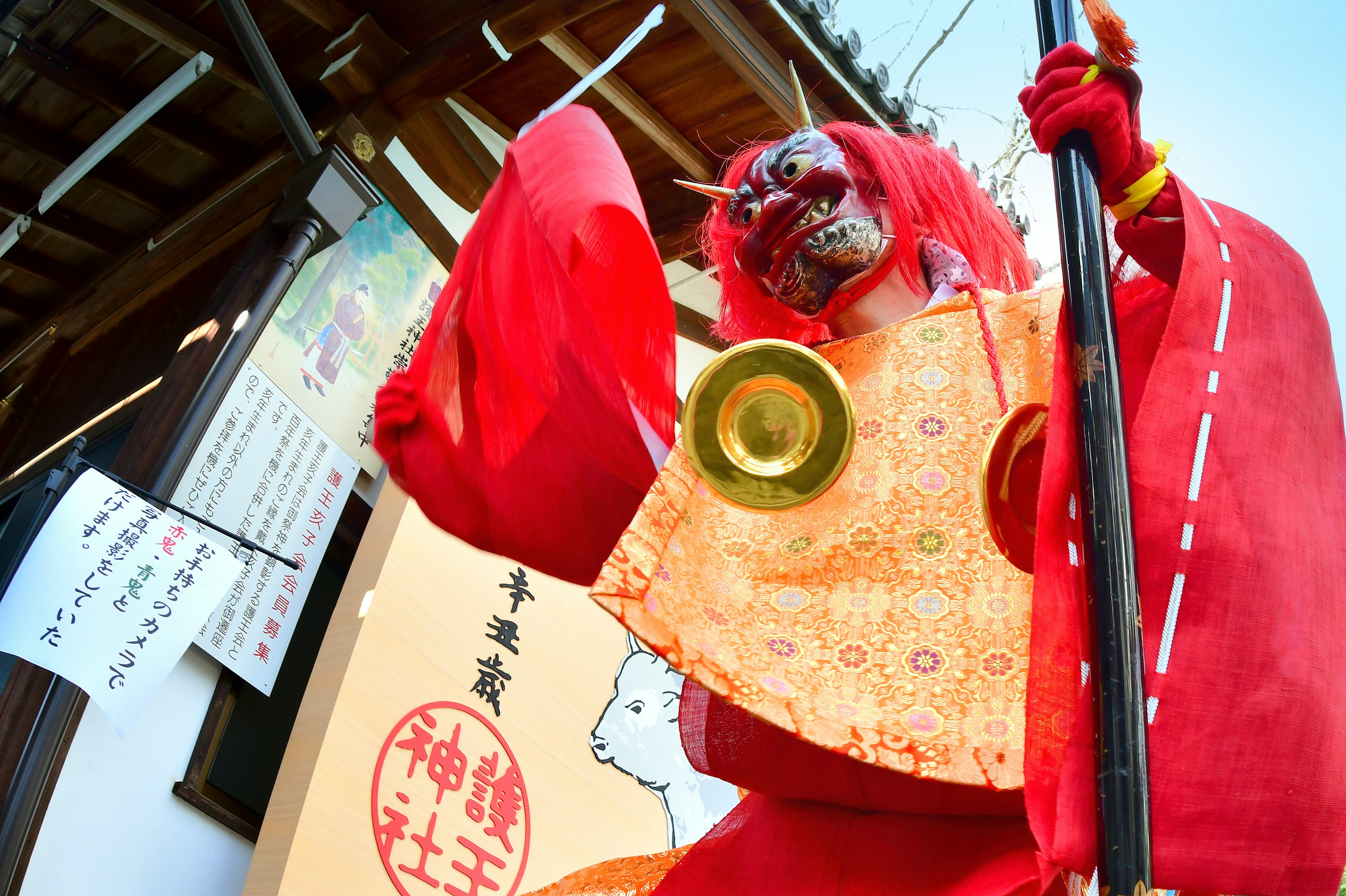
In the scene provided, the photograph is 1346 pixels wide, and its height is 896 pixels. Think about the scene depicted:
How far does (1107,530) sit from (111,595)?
2870mm

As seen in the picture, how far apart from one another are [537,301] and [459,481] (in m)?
0.42

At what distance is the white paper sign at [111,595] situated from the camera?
305 centimetres

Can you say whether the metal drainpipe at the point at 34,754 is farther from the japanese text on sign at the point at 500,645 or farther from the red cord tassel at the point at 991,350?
the red cord tassel at the point at 991,350

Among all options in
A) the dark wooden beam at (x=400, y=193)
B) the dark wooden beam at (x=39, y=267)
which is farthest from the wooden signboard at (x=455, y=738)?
the dark wooden beam at (x=39, y=267)

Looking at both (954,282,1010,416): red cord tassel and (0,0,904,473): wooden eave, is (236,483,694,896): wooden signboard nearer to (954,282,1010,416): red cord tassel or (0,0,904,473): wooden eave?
(0,0,904,473): wooden eave

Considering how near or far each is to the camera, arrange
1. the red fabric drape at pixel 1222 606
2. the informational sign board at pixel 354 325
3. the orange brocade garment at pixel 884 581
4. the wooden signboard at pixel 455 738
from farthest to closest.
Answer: the informational sign board at pixel 354 325 → the wooden signboard at pixel 455 738 → the orange brocade garment at pixel 884 581 → the red fabric drape at pixel 1222 606

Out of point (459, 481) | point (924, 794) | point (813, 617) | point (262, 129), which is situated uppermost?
point (262, 129)

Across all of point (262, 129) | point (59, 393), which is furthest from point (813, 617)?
point (59, 393)

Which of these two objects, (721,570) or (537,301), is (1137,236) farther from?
(537,301)

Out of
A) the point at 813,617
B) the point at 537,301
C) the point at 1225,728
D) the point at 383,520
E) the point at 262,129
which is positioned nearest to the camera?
the point at 1225,728

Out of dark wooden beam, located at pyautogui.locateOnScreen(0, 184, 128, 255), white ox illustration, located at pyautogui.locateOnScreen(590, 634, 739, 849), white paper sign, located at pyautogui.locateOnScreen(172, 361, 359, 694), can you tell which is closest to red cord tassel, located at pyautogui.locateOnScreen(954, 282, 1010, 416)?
white ox illustration, located at pyautogui.locateOnScreen(590, 634, 739, 849)

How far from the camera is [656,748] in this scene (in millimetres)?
4516

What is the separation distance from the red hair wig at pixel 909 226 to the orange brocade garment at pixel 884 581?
34 cm

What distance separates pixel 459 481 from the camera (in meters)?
2.33
